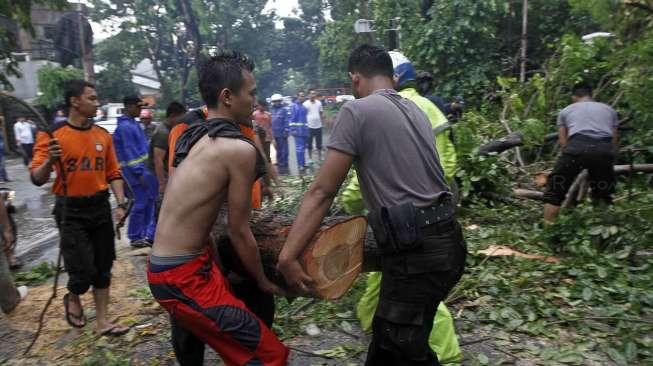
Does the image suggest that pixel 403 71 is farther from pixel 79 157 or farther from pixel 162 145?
pixel 162 145

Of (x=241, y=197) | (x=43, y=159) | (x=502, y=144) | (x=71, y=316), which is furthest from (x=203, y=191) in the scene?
(x=502, y=144)

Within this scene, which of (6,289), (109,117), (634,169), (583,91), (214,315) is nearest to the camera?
(214,315)

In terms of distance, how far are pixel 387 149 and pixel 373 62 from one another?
53 cm

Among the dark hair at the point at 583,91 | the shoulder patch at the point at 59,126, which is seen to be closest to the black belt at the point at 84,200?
the shoulder patch at the point at 59,126

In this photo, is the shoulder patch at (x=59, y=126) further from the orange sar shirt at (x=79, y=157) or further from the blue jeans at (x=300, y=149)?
the blue jeans at (x=300, y=149)

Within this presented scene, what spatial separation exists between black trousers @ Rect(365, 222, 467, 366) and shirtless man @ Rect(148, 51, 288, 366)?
0.49 metres

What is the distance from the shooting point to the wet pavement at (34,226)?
651cm

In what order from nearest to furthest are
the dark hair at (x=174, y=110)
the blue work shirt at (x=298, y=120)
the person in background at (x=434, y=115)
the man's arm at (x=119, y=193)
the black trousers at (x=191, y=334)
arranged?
the black trousers at (x=191, y=334) → the person in background at (x=434, y=115) → the man's arm at (x=119, y=193) → the dark hair at (x=174, y=110) → the blue work shirt at (x=298, y=120)

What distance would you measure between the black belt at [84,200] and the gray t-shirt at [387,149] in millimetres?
2425

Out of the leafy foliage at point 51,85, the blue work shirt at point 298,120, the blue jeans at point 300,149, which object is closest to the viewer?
the blue jeans at point 300,149

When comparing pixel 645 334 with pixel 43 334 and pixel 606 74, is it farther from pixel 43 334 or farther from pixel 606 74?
pixel 606 74

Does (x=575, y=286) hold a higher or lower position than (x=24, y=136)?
lower

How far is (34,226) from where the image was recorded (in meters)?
8.18

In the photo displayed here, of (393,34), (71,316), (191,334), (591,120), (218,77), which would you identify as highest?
(393,34)
